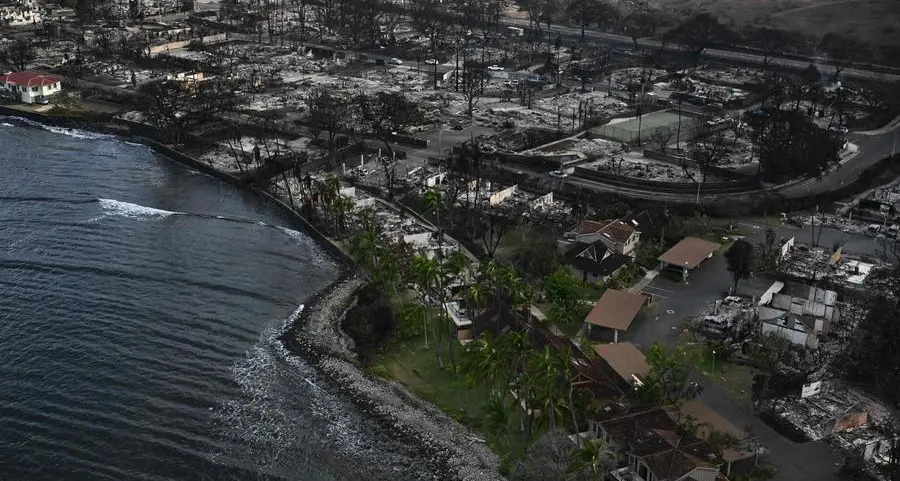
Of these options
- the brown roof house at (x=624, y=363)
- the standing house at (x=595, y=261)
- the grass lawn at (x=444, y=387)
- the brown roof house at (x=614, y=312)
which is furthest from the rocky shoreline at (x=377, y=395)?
the standing house at (x=595, y=261)

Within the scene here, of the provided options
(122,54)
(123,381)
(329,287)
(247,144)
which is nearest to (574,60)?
(247,144)

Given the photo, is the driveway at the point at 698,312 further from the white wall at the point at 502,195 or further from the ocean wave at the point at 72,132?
the ocean wave at the point at 72,132

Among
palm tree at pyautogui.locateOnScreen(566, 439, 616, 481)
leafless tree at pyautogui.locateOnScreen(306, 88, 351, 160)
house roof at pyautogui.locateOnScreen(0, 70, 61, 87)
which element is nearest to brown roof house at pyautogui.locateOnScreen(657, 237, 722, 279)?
palm tree at pyautogui.locateOnScreen(566, 439, 616, 481)

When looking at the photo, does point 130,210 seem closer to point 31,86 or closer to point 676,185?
point 31,86

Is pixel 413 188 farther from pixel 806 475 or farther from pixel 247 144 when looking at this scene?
pixel 806 475

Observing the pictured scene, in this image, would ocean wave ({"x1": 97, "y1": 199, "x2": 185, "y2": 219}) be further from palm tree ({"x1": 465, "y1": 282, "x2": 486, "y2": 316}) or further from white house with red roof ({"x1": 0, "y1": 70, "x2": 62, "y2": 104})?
white house with red roof ({"x1": 0, "y1": 70, "x2": 62, "y2": 104})

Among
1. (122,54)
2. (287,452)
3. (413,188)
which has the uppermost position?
(122,54)
